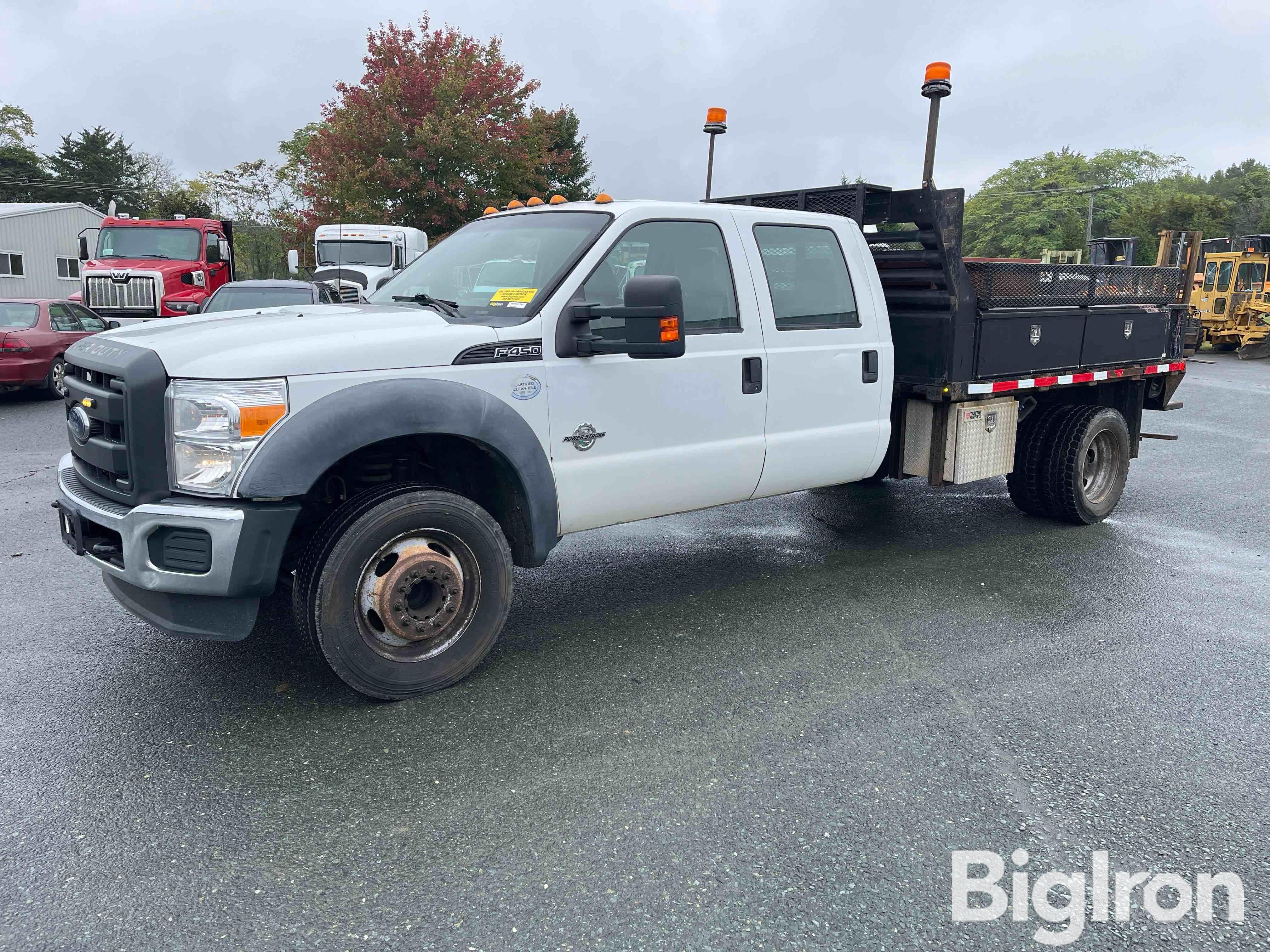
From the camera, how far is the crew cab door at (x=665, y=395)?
4242 millimetres

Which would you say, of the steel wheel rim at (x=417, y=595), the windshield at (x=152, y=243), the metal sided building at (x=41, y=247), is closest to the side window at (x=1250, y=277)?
the windshield at (x=152, y=243)

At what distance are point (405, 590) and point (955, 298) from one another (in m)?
3.65

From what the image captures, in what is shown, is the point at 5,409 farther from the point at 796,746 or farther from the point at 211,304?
the point at 796,746

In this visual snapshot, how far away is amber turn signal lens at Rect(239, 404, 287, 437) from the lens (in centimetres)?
340

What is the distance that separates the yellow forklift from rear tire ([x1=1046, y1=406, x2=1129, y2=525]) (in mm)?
22265

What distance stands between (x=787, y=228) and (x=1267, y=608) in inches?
→ 130

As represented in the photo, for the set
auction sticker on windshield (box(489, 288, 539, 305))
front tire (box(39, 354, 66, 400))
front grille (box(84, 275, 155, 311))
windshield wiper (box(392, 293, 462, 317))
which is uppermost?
auction sticker on windshield (box(489, 288, 539, 305))

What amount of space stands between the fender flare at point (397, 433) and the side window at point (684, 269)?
713mm

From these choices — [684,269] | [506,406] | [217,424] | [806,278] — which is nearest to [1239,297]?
[806,278]

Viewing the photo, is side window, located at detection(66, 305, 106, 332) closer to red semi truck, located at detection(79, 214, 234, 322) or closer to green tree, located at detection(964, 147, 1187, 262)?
red semi truck, located at detection(79, 214, 234, 322)

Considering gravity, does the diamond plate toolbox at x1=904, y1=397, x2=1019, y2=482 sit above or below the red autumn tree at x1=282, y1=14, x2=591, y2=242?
below

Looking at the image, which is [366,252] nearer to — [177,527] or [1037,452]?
[1037,452]

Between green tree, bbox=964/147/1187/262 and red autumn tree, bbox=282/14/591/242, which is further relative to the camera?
green tree, bbox=964/147/1187/262

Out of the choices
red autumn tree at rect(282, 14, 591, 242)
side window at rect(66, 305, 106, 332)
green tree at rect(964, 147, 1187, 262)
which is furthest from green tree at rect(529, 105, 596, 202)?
green tree at rect(964, 147, 1187, 262)
